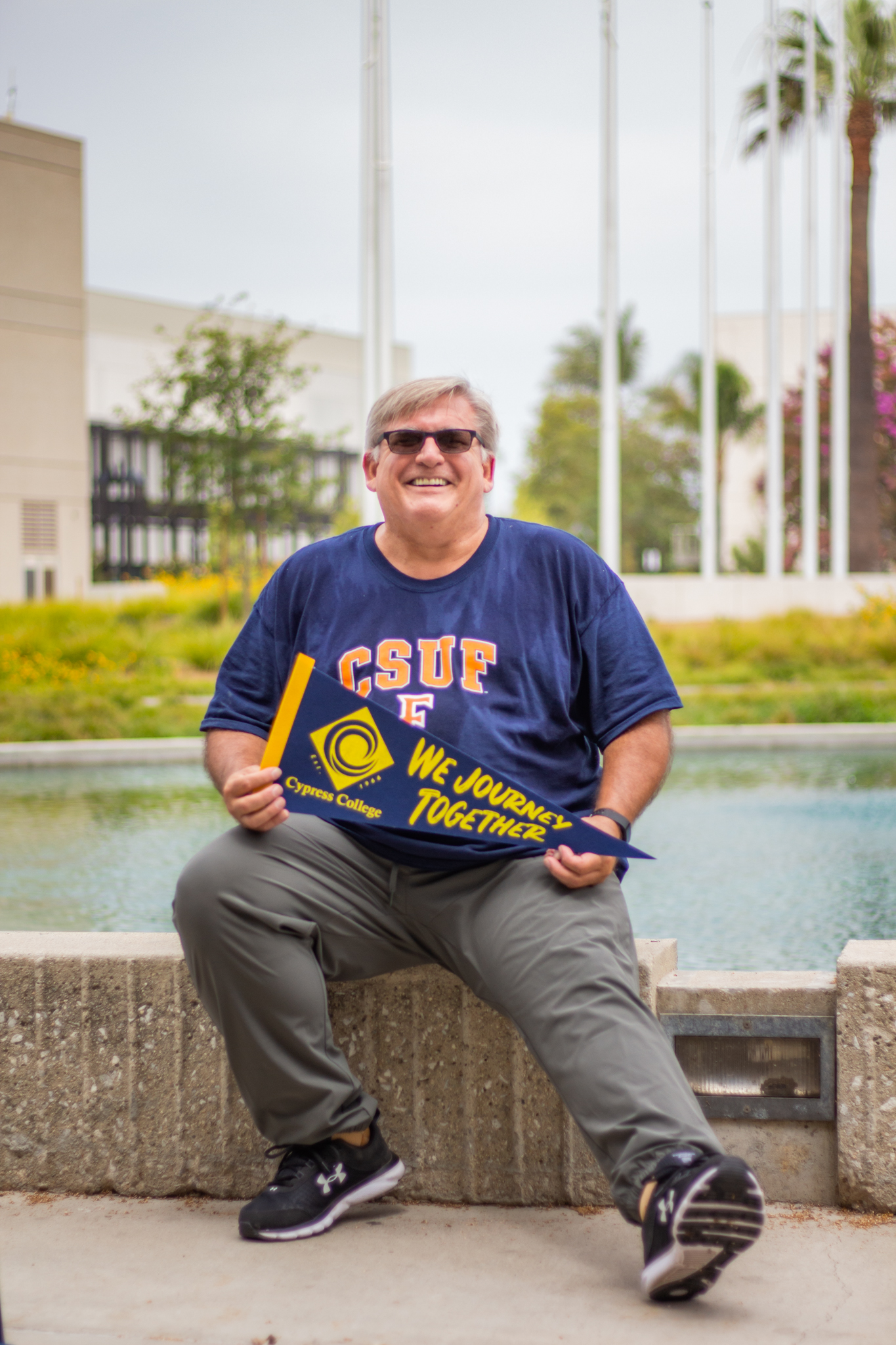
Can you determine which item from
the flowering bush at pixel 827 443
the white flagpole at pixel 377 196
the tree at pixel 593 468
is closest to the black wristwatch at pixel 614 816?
the white flagpole at pixel 377 196

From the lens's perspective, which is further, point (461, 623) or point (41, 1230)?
point (461, 623)

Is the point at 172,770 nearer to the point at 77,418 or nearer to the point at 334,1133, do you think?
the point at 334,1133

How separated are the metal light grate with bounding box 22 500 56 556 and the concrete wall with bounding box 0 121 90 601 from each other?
0.06m

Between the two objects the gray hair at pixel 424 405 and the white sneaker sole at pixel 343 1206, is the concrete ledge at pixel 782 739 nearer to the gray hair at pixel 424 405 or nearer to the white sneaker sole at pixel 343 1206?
the gray hair at pixel 424 405

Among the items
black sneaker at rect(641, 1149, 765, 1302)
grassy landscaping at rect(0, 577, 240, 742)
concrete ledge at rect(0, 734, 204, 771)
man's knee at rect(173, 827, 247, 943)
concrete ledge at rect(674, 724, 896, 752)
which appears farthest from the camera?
grassy landscaping at rect(0, 577, 240, 742)

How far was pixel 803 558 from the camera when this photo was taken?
91.5ft

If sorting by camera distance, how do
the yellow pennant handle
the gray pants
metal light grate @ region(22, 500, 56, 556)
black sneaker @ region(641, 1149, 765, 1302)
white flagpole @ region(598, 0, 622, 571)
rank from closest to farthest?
black sneaker @ region(641, 1149, 765, 1302) → the gray pants → the yellow pennant handle → white flagpole @ region(598, 0, 622, 571) → metal light grate @ region(22, 500, 56, 556)

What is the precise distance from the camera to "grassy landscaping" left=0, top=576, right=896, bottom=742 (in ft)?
42.3

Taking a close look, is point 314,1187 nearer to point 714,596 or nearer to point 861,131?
point 714,596

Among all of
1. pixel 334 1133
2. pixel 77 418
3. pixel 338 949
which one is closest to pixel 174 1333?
pixel 334 1133

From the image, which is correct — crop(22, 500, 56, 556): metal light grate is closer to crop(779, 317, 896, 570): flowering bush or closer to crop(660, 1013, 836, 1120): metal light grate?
crop(779, 317, 896, 570): flowering bush

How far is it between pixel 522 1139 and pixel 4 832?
5823mm

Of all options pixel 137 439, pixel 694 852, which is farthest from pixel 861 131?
pixel 137 439

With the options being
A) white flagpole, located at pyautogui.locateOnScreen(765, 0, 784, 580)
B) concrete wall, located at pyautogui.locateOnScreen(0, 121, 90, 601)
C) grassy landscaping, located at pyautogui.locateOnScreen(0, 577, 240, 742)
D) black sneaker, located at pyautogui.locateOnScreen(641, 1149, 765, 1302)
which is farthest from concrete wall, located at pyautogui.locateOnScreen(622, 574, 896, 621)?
black sneaker, located at pyautogui.locateOnScreen(641, 1149, 765, 1302)
